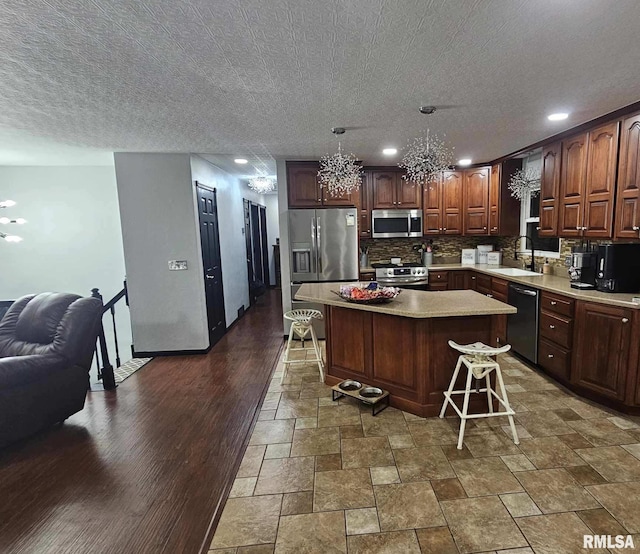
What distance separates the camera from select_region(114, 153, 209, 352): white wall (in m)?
4.10

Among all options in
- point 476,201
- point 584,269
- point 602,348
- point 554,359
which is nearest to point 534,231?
point 476,201

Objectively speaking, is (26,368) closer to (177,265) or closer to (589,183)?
(177,265)

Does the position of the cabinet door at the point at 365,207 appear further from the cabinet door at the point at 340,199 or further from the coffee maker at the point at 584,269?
the coffee maker at the point at 584,269

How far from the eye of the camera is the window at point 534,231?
425cm

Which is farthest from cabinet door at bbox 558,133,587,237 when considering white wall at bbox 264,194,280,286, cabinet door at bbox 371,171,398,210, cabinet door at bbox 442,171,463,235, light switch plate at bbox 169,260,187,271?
white wall at bbox 264,194,280,286

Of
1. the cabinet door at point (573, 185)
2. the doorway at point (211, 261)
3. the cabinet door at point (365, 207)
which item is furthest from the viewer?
the cabinet door at point (365, 207)

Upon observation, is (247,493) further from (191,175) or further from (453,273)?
(453,273)

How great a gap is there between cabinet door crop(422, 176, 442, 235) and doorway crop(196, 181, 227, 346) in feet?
10.1

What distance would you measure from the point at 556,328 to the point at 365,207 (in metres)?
2.84

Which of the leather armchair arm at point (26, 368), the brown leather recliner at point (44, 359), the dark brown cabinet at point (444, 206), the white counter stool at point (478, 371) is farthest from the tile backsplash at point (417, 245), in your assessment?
the leather armchair arm at point (26, 368)

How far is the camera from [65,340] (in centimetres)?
274

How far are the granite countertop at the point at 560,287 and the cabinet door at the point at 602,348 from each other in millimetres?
58

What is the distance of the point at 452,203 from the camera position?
5219mm

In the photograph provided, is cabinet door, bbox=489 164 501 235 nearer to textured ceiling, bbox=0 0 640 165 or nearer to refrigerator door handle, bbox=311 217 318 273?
textured ceiling, bbox=0 0 640 165
